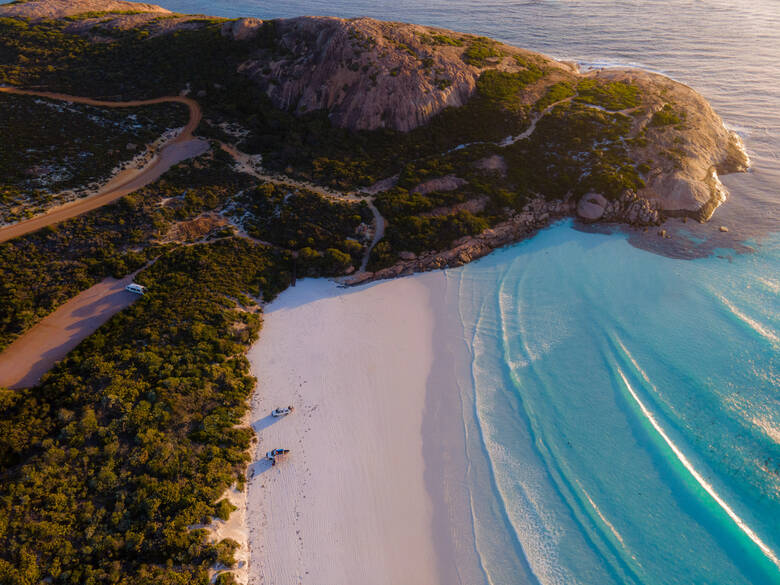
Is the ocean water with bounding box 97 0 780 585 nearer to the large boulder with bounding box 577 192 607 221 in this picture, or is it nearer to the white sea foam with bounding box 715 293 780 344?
the white sea foam with bounding box 715 293 780 344

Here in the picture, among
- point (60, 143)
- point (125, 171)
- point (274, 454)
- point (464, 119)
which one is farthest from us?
point (464, 119)

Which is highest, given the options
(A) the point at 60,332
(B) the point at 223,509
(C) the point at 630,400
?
(A) the point at 60,332

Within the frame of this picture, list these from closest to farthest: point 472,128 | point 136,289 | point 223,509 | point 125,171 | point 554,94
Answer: point 223,509 → point 136,289 → point 125,171 → point 472,128 → point 554,94

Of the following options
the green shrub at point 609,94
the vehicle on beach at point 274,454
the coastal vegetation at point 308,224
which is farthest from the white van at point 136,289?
the green shrub at point 609,94

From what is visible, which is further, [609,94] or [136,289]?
[609,94]

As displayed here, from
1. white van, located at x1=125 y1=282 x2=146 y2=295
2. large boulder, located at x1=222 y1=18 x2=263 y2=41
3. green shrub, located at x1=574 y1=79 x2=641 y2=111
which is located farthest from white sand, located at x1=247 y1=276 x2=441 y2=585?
large boulder, located at x1=222 y1=18 x2=263 y2=41

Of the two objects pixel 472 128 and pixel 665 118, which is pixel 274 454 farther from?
pixel 665 118

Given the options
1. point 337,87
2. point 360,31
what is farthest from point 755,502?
point 360,31

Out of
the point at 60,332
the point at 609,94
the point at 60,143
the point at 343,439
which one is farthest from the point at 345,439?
the point at 609,94

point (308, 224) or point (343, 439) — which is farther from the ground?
point (308, 224)
